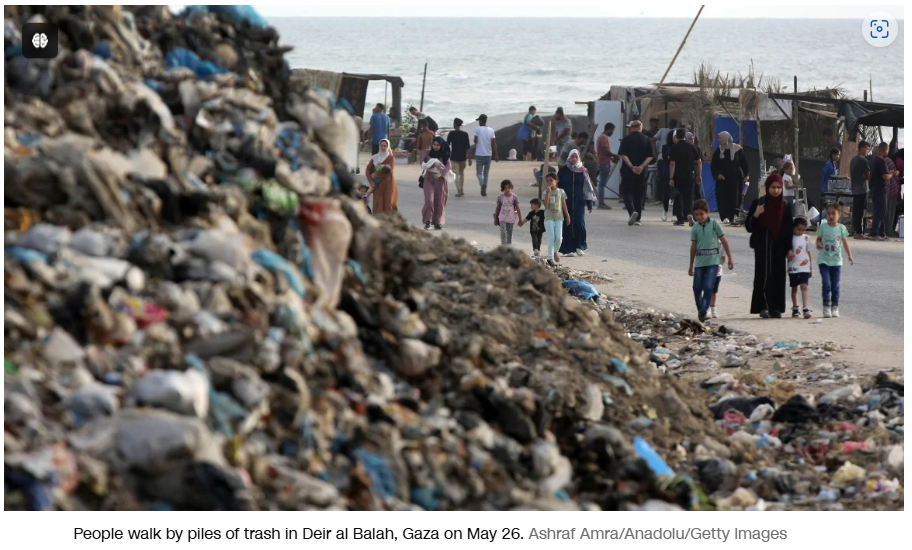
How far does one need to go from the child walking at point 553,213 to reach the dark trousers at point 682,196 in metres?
4.57

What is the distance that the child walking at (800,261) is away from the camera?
10148 millimetres

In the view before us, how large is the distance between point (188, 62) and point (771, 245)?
644 cm

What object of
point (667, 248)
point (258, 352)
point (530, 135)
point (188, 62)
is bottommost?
point (667, 248)

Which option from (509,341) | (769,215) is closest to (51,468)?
(509,341)

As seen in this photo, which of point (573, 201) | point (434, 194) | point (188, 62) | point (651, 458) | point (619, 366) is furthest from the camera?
point (434, 194)

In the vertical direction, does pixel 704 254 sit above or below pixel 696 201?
below

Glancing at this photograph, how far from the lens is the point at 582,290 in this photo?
11.1 m

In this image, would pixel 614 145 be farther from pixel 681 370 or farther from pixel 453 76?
pixel 453 76

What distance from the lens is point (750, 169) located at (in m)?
19.4

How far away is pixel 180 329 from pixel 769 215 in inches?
280

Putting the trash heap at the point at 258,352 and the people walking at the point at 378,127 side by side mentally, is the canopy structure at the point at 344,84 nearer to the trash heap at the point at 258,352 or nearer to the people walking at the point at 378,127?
the people walking at the point at 378,127

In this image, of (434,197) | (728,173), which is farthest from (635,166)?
(434,197)

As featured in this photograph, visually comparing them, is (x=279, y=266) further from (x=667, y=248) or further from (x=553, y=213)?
(x=667, y=248)

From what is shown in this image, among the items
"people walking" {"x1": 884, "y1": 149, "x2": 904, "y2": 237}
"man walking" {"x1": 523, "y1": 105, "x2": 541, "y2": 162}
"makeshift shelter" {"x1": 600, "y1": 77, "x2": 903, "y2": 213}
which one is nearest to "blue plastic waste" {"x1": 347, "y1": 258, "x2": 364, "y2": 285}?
"people walking" {"x1": 884, "y1": 149, "x2": 904, "y2": 237}
